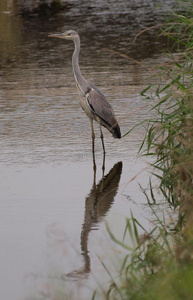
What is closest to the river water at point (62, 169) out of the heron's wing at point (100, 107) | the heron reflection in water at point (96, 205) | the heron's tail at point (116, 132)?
the heron reflection in water at point (96, 205)

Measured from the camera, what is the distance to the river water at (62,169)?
19.3 feet

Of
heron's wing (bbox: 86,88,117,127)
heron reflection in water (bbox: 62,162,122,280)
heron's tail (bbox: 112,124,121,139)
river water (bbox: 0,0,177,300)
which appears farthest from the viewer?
heron's wing (bbox: 86,88,117,127)

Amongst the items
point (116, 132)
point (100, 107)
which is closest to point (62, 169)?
point (116, 132)

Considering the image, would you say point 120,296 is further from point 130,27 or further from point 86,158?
point 130,27

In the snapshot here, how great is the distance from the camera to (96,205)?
25.0 feet

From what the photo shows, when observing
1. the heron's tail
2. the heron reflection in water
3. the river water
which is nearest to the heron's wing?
the heron's tail

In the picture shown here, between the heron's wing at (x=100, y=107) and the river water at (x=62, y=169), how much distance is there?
352 millimetres

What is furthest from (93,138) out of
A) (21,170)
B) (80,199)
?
(80,199)

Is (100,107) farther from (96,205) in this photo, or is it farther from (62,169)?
(96,205)

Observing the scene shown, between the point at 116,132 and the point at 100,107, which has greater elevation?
the point at 100,107

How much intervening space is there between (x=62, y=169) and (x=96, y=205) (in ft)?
3.89

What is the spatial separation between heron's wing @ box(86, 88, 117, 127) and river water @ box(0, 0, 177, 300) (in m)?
0.35

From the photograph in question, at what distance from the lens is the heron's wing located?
374 inches

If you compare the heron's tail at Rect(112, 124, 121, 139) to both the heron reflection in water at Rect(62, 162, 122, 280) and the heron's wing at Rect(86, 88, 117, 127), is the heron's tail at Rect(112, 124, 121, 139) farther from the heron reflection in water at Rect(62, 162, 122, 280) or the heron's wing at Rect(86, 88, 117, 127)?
the heron reflection in water at Rect(62, 162, 122, 280)
